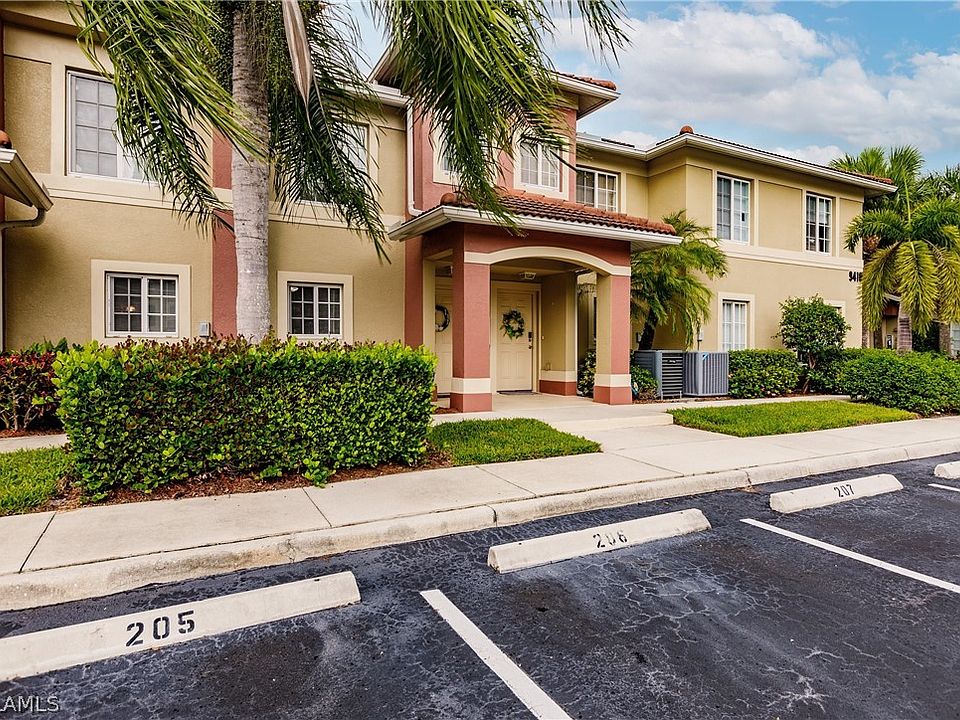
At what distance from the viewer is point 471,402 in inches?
412

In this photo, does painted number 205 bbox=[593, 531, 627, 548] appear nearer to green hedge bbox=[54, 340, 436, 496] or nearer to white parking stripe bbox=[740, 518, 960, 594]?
white parking stripe bbox=[740, 518, 960, 594]

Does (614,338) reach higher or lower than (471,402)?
higher

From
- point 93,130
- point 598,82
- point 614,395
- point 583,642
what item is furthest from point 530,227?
point 583,642

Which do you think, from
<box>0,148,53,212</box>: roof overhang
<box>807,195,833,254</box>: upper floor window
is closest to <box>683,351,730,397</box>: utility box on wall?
<box>807,195,833,254</box>: upper floor window

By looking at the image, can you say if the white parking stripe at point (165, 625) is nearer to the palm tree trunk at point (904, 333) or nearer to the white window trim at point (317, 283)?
the white window trim at point (317, 283)

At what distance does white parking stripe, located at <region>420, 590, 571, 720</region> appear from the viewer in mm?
2547

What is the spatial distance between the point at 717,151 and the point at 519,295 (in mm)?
6638

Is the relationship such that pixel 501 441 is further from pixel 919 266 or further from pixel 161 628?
pixel 919 266

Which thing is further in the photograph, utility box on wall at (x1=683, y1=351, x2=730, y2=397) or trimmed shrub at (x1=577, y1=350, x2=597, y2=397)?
trimmed shrub at (x1=577, y1=350, x2=597, y2=397)

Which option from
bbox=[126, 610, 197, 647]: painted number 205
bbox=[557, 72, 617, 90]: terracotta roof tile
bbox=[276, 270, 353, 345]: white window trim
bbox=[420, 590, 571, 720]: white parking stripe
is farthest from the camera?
bbox=[557, 72, 617, 90]: terracotta roof tile

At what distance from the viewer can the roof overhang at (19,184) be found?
23.6 ft

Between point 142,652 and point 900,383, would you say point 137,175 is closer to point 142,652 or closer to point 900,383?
point 142,652

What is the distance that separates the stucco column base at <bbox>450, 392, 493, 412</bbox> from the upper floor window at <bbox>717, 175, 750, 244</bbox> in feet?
30.2

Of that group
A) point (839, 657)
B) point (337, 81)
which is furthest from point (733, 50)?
point (839, 657)
